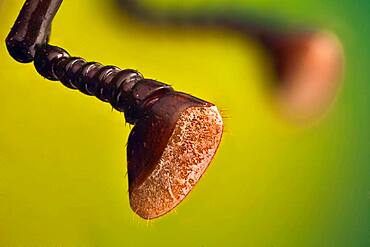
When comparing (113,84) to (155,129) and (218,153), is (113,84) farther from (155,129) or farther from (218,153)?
(218,153)

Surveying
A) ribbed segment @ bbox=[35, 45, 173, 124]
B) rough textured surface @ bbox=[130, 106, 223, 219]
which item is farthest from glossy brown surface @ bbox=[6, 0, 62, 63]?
rough textured surface @ bbox=[130, 106, 223, 219]

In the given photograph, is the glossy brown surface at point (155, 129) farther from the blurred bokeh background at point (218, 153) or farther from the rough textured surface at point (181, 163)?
the blurred bokeh background at point (218, 153)

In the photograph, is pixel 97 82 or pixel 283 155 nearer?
pixel 97 82

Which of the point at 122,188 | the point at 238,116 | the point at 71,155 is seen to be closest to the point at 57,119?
the point at 71,155

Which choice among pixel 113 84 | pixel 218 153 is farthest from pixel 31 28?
pixel 218 153

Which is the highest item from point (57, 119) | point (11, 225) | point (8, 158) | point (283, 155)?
point (283, 155)

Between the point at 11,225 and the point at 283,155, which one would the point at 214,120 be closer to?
the point at 283,155
